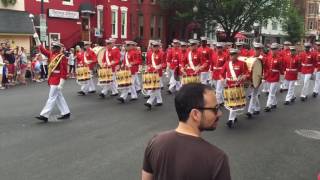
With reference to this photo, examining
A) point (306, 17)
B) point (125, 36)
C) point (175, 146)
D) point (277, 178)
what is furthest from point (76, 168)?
point (306, 17)

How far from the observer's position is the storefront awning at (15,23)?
93.4ft

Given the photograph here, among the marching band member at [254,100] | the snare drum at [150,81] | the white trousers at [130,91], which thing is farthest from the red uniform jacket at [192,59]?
the marching band member at [254,100]

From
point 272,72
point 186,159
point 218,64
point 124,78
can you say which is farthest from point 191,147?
point 218,64

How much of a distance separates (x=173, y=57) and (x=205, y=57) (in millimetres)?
2335

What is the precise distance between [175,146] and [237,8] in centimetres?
4227

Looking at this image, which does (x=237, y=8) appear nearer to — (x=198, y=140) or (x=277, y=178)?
(x=277, y=178)

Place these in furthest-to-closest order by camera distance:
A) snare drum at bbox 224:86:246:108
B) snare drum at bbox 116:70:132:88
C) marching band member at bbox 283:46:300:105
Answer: marching band member at bbox 283:46:300:105 < snare drum at bbox 116:70:132:88 < snare drum at bbox 224:86:246:108

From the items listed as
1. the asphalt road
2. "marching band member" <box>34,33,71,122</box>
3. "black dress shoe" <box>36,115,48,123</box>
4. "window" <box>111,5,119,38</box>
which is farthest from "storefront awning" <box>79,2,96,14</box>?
"black dress shoe" <box>36,115,48,123</box>

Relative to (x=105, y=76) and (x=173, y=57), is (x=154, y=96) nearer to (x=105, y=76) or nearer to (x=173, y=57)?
(x=105, y=76)

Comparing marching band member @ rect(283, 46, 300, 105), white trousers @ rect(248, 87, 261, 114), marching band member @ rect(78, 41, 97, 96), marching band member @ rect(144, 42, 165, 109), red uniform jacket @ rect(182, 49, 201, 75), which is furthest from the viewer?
marching band member @ rect(78, 41, 97, 96)

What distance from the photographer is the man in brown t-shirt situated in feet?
10.0

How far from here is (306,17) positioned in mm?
86938

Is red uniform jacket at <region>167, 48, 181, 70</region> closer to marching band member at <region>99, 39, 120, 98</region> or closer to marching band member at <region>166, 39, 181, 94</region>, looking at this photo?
marching band member at <region>166, 39, 181, 94</region>

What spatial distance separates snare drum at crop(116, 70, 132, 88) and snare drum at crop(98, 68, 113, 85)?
3.33 ft
